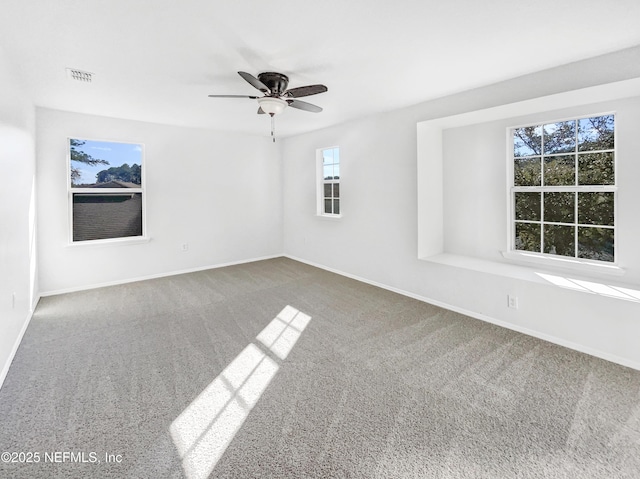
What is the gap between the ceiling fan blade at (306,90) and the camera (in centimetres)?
288

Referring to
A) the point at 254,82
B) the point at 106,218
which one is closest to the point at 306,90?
the point at 254,82

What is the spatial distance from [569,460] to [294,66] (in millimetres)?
3291

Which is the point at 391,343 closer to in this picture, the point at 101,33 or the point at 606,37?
the point at 606,37

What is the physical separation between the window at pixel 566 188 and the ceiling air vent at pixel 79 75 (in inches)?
174

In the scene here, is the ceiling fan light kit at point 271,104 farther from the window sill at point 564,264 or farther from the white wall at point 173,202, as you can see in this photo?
the window sill at point 564,264

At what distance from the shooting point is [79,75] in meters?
3.08

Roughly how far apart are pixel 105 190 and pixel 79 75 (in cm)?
215

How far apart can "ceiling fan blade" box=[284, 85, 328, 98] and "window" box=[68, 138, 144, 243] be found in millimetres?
3243

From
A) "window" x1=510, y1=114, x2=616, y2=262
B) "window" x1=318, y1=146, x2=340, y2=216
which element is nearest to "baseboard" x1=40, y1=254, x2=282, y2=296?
"window" x1=318, y1=146, x2=340, y2=216

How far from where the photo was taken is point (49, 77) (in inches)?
124

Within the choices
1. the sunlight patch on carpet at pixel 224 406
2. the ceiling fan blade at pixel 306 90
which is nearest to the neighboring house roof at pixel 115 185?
the ceiling fan blade at pixel 306 90

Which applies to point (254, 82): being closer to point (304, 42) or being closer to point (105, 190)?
point (304, 42)

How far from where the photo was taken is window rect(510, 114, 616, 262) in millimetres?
3051

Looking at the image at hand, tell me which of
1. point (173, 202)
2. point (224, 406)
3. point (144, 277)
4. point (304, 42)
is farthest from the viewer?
point (173, 202)
